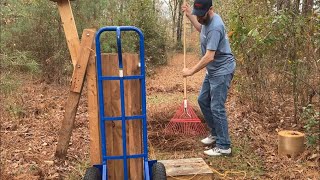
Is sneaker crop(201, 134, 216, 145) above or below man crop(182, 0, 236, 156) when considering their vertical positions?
below

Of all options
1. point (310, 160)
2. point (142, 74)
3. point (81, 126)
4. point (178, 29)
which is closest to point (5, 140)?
point (81, 126)

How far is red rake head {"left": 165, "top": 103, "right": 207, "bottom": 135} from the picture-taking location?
5949 mm

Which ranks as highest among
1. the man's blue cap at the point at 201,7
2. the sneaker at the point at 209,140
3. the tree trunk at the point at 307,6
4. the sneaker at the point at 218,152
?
the tree trunk at the point at 307,6

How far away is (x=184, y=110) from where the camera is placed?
19.7ft

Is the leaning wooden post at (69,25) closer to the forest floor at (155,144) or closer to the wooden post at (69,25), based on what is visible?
the wooden post at (69,25)

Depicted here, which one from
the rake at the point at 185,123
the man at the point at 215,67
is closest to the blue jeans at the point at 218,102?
the man at the point at 215,67

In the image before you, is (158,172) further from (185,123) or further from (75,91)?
(185,123)

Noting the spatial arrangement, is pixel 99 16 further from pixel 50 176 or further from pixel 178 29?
pixel 178 29

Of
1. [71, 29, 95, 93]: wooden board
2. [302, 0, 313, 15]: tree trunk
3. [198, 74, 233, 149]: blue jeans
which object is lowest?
[198, 74, 233, 149]: blue jeans

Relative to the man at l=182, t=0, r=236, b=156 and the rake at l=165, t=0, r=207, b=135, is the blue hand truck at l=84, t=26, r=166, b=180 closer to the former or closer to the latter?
the man at l=182, t=0, r=236, b=156

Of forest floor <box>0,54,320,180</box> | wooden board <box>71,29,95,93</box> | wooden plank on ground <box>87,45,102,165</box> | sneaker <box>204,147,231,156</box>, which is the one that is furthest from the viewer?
sneaker <box>204,147,231,156</box>

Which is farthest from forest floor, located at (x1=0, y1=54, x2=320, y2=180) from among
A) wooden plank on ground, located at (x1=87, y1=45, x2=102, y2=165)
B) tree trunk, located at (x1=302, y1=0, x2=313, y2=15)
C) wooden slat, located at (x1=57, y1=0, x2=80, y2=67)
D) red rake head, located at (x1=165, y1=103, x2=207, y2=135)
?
tree trunk, located at (x1=302, y1=0, x2=313, y2=15)

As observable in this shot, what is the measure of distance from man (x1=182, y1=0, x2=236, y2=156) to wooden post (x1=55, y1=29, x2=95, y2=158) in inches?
51.9

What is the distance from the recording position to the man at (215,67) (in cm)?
470
